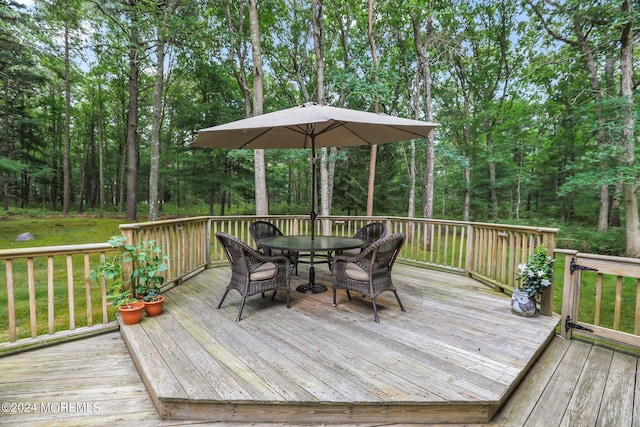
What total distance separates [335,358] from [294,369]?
0.35m

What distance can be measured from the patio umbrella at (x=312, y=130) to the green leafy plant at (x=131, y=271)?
1.56m

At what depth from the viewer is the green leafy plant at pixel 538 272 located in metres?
2.99

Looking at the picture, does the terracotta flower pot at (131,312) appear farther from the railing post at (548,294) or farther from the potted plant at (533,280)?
the railing post at (548,294)

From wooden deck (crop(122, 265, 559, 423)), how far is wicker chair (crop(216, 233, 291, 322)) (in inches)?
11.8

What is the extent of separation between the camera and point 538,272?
118 inches

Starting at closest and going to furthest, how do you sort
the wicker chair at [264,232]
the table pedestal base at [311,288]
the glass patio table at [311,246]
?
the glass patio table at [311,246] < the table pedestal base at [311,288] < the wicker chair at [264,232]

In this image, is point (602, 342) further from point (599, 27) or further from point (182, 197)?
point (182, 197)

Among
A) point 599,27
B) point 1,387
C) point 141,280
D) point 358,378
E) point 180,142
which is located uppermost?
point 599,27

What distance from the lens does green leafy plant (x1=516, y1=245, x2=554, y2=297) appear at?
2.99 m

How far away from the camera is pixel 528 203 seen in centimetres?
1695

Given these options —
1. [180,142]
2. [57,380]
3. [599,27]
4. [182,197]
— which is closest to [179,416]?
[57,380]

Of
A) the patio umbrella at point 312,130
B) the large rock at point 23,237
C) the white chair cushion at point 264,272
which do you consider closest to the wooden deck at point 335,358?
the white chair cushion at point 264,272

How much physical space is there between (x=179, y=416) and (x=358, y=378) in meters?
1.20

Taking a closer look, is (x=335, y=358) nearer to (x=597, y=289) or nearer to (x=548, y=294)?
(x=548, y=294)
